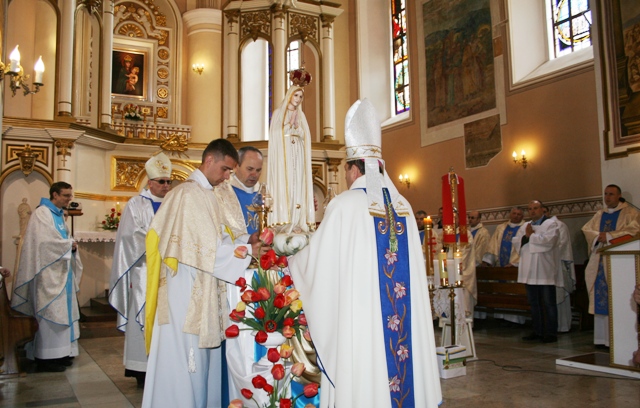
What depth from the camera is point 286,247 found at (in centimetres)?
273

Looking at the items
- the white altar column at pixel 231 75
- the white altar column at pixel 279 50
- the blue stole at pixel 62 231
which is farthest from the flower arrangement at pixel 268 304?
the white altar column at pixel 279 50

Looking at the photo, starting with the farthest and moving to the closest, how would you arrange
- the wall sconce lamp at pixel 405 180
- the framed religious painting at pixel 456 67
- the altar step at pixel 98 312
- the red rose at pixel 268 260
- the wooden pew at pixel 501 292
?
the wall sconce lamp at pixel 405 180 → the framed religious painting at pixel 456 67 → the altar step at pixel 98 312 → the wooden pew at pixel 501 292 → the red rose at pixel 268 260

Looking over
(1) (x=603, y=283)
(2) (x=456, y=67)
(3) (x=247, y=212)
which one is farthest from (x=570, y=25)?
(3) (x=247, y=212)

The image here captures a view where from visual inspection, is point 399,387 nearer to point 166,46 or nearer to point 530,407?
point 530,407

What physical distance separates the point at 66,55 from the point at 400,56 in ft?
25.9

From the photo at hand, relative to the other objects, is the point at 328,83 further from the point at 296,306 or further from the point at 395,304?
the point at 296,306

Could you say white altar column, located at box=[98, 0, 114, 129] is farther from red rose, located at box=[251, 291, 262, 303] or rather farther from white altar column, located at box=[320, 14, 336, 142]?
red rose, located at box=[251, 291, 262, 303]

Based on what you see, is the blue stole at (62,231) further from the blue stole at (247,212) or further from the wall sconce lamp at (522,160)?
the wall sconce lamp at (522,160)

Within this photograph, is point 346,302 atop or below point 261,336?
atop

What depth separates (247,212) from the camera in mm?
4500

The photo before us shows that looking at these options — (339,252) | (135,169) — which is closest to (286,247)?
(339,252)

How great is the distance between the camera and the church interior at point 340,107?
6438 mm

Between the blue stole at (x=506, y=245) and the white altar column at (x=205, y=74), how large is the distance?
22.3 ft

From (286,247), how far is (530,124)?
850cm
